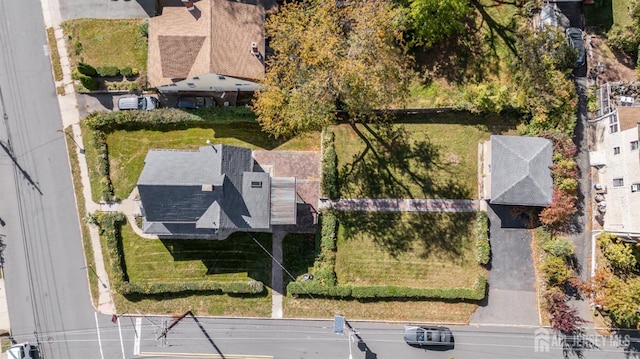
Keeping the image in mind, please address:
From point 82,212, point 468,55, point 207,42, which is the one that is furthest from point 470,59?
point 82,212

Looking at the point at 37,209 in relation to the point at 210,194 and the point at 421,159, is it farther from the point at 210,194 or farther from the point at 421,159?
the point at 421,159

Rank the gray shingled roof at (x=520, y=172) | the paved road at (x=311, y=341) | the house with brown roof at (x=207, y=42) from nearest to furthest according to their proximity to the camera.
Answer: the house with brown roof at (x=207, y=42)
the gray shingled roof at (x=520, y=172)
the paved road at (x=311, y=341)

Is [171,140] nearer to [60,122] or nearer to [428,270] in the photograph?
[60,122]

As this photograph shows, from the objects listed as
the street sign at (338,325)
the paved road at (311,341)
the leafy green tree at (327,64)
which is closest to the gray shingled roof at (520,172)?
the leafy green tree at (327,64)

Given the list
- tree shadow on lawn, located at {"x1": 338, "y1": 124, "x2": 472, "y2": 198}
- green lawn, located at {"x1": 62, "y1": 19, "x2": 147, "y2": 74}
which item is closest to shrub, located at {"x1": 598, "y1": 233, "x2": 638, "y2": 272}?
tree shadow on lawn, located at {"x1": 338, "y1": 124, "x2": 472, "y2": 198}

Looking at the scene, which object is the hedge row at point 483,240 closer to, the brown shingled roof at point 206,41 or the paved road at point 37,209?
the brown shingled roof at point 206,41

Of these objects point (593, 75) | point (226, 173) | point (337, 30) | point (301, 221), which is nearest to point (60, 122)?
point (226, 173)
